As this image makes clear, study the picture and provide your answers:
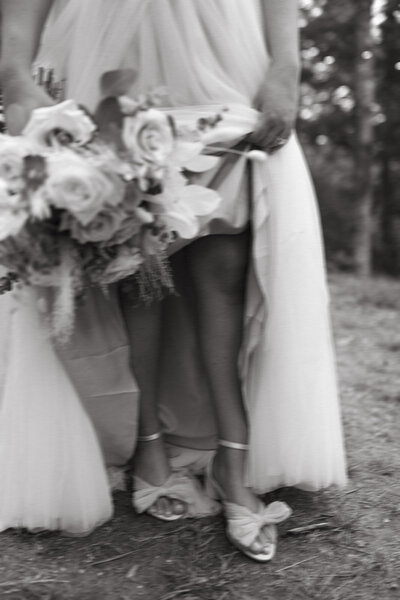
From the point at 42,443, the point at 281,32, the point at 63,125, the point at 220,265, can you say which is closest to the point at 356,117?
the point at 281,32

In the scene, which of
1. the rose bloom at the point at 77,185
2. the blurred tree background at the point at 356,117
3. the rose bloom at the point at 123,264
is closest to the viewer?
the rose bloom at the point at 77,185

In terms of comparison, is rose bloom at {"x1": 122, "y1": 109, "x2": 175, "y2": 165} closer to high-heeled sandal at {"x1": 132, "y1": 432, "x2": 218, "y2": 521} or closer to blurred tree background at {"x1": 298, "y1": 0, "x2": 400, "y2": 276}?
high-heeled sandal at {"x1": 132, "y1": 432, "x2": 218, "y2": 521}

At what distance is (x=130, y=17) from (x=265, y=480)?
1.27m

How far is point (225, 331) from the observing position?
1.97 m

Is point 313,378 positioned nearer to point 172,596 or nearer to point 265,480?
point 265,480

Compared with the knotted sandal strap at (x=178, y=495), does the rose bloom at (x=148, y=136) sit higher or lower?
higher

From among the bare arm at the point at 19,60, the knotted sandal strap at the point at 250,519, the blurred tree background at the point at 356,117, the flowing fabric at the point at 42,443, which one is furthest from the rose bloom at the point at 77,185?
the blurred tree background at the point at 356,117

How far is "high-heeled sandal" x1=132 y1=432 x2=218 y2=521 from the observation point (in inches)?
80.7

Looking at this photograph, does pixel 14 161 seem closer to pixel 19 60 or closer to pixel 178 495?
pixel 19 60

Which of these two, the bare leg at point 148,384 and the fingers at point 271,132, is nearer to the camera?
the fingers at point 271,132

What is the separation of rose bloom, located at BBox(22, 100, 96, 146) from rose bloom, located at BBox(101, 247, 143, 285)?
0.27m

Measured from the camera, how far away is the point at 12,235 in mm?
1495

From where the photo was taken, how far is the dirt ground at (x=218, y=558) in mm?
1751

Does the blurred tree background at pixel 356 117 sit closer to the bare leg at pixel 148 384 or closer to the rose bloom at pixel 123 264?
the bare leg at pixel 148 384
